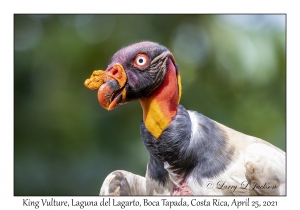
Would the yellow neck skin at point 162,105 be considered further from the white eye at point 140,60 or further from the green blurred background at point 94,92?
the green blurred background at point 94,92

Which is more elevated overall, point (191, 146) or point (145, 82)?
point (145, 82)

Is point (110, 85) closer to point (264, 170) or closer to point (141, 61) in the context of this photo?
point (141, 61)

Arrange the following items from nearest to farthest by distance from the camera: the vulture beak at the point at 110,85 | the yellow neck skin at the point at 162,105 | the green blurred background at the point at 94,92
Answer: the vulture beak at the point at 110,85
the yellow neck skin at the point at 162,105
the green blurred background at the point at 94,92

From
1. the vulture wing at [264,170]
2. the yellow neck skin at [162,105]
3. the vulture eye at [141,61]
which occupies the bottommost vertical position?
the vulture wing at [264,170]

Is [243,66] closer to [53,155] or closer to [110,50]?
[110,50]

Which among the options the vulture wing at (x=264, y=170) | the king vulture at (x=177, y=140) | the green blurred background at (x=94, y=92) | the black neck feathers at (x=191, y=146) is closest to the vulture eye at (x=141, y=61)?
the king vulture at (x=177, y=140)

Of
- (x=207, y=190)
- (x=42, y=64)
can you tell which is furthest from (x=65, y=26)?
(x=207, y=190)

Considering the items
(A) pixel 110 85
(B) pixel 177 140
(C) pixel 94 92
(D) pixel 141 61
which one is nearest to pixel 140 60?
(D) pixel 141 61
